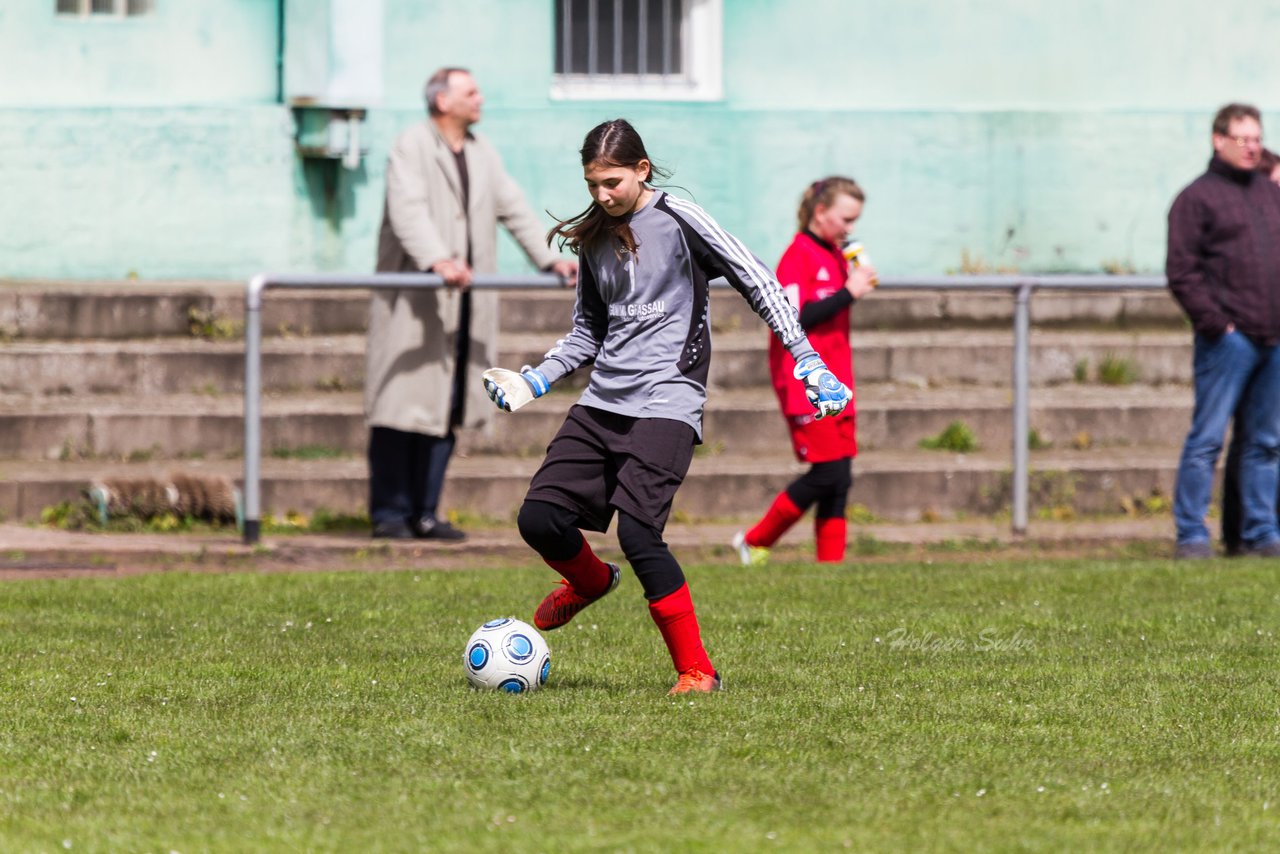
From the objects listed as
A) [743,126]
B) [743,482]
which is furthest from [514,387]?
[743,126]

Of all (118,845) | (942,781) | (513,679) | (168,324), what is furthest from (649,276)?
(168,324)

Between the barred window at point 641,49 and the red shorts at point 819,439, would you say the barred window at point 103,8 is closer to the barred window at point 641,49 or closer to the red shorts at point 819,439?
the barred window at point 641,49

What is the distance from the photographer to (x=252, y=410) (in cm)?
993

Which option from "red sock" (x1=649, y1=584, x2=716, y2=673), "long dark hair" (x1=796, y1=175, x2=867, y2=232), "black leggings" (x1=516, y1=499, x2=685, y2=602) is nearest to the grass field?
"red sock" (x1=649, y1=584, x2=716, y2=673)

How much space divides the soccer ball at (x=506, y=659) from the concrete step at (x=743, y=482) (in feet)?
14.9

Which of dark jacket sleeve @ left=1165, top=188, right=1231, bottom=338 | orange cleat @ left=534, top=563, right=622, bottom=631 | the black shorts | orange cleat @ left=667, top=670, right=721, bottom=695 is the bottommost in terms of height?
orange cleat @ left=667, top=670, right=721, bottom=695

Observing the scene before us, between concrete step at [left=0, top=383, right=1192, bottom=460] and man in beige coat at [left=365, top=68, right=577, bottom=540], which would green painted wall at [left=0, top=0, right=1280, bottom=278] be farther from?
man in beige coat at [left=365, top=68, right=577, bottom=540]

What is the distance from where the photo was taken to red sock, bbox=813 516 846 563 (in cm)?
957

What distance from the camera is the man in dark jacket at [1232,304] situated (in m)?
9.84

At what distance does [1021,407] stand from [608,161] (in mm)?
4905

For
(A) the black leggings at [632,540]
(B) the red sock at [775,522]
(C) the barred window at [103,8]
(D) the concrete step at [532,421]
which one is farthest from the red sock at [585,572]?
(C) the barred window at [103,8]

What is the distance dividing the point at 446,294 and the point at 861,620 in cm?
342

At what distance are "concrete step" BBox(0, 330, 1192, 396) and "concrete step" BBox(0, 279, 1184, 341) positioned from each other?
0.09 m

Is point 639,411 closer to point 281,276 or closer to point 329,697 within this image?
point 329,697
